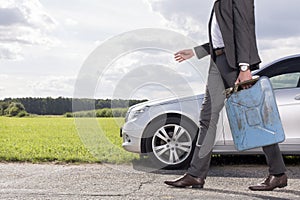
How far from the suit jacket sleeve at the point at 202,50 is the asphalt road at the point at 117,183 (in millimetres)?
1303

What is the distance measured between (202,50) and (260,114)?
933 mm

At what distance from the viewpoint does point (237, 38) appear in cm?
467

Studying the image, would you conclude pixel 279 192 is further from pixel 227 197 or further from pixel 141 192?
pixel 141 192

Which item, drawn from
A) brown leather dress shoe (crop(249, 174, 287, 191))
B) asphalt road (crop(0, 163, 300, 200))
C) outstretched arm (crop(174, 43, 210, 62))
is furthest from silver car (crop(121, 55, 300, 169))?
brown leather dress shoe (crop(249, 174, 287, 191))

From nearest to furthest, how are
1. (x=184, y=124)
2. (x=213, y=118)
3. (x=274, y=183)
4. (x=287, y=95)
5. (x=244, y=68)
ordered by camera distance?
(x=244, y=68), (x=274, y=183), (x=213, y=118), (x=287, y=95), (x=184, y=124)

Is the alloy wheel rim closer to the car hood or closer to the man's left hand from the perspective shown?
the car hood

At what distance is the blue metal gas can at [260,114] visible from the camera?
15.4 feet

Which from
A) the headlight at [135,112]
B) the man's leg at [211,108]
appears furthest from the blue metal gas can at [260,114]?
the headlight at [135,112]

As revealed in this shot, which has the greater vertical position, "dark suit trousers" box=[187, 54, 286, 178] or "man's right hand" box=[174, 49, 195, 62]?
"man's right hand" box=[174, 49, 195, 62]

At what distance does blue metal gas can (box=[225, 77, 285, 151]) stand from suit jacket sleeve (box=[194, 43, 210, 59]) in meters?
0.65

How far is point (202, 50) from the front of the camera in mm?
5250

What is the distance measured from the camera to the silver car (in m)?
6.43

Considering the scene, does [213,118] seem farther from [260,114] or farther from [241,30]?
[241,30]

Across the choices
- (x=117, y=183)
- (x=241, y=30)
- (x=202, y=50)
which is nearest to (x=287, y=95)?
(x=202, y=50)
